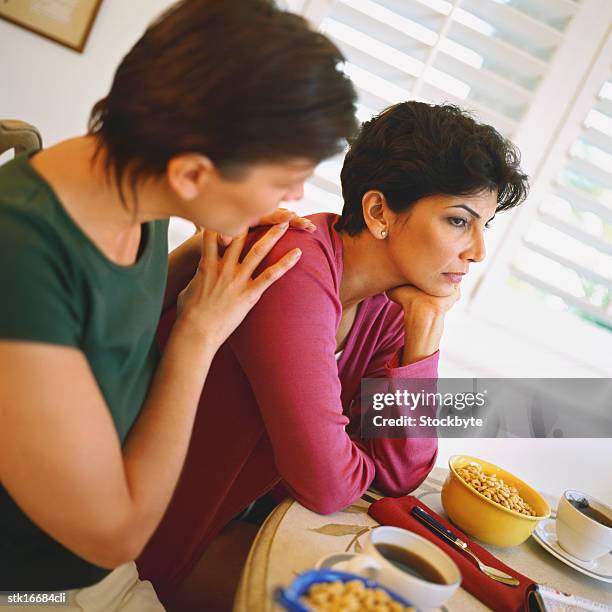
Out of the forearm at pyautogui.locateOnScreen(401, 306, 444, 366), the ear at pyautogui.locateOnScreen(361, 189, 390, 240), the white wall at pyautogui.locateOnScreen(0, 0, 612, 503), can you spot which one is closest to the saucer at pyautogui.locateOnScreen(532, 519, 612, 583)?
the forearm at pyautogui.locateOnScreen(401, 306, 444, 366)

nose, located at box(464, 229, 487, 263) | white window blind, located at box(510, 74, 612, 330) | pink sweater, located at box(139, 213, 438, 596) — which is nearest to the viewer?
pink sweater, located at box(139, 213, 438, 596)

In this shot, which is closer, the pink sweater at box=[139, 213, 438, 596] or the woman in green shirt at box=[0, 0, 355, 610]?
the woman in green shirt at box=[0, 0, 355, 610]

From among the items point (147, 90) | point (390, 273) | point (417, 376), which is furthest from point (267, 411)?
point (147, 90)

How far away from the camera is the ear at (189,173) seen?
0.64 m

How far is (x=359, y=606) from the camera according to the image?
23.7 inches

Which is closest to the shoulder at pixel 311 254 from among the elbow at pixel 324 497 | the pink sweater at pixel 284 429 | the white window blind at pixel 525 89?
the pink sweater at pixel 284 429

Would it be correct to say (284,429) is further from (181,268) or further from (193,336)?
(181,268)

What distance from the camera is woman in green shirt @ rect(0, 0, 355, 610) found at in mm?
584

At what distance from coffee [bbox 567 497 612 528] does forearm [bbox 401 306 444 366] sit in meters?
0.35

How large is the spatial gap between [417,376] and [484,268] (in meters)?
1.09

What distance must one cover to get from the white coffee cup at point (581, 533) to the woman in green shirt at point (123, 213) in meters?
0.68

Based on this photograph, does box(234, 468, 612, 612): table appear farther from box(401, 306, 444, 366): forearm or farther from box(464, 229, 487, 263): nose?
box(464, 229, 487, 263): nose

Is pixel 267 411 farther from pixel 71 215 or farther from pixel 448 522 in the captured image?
pixel 71 215

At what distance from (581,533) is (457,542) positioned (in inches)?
9.3
